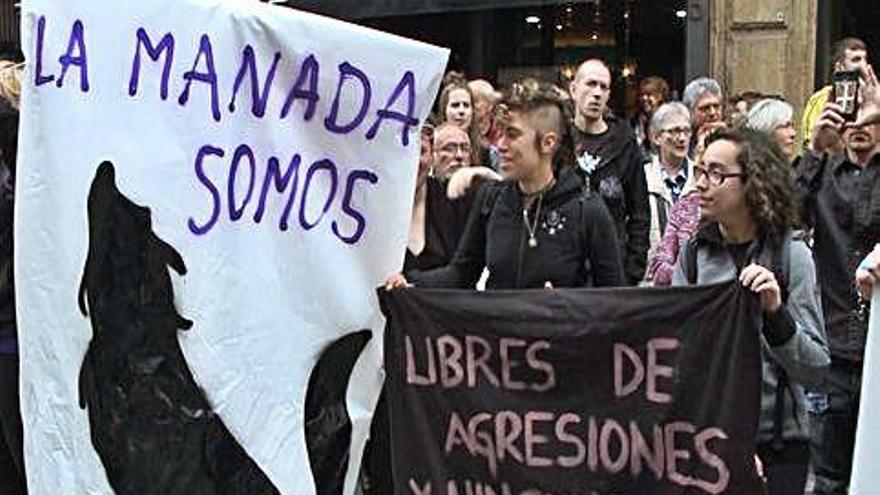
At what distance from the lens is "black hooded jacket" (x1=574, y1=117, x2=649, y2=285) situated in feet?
18.6

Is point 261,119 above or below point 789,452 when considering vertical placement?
above

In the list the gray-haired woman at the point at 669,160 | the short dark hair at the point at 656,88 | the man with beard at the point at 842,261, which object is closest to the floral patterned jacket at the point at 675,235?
the man with beard at the point at 842,261

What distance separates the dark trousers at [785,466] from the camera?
146 inches

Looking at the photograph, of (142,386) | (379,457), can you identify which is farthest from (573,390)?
(142,386)

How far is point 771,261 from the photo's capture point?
3.72 m

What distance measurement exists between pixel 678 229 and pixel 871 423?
1.92 meters

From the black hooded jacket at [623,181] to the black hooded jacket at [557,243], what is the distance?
4.53 feet

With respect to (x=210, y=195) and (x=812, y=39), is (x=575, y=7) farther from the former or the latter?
(x=210, y=195)

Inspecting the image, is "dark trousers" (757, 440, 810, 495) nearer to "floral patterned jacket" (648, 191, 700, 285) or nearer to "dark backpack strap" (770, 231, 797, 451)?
"dark backpack strap" (770, 231, 797, 451)

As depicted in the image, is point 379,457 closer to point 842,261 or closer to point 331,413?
point 331,413

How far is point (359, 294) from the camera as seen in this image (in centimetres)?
392

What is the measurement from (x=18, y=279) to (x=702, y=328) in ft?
6.25

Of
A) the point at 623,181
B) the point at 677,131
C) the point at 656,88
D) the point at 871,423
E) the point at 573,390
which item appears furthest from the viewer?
the point at 656,88

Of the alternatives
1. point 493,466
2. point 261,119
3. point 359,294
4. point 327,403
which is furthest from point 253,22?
point 493,466
